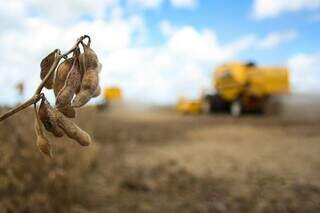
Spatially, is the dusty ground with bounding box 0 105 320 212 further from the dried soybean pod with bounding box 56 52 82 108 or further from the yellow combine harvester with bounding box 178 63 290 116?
the yellow combine harvester with bounding box 178 63 290 116

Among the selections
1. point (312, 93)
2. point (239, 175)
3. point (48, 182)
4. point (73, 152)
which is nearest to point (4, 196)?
point (48, 182)

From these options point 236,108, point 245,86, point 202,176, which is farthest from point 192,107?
A: point 202,176

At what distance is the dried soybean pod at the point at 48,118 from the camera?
3.22 feet

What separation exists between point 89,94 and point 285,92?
23.8m

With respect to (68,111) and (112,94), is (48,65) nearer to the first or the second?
(68,111)

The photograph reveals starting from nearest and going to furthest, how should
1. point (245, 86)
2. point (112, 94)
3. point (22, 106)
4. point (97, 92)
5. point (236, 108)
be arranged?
point (22, 106) → point (97, 92) → point (245, 86) → point (236, 108) → point (112, 94)

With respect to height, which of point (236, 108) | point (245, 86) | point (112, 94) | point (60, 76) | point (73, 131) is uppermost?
point (112, 94)

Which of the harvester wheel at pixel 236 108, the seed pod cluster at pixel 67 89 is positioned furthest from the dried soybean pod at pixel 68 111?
the harvester wheel at pixel 236 108

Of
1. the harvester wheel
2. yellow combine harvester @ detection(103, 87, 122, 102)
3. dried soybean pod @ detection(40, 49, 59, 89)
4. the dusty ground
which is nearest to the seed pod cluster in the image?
dried soybean pod @ detection(40, 49, 59, 89)

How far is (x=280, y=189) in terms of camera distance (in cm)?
671

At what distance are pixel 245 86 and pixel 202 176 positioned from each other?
17.6 metres

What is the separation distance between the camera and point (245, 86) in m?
25.1

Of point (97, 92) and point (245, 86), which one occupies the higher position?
point (245, 86)

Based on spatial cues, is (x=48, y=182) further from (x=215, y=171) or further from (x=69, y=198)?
(x=215, y=171)
